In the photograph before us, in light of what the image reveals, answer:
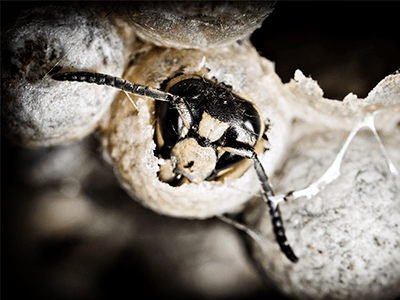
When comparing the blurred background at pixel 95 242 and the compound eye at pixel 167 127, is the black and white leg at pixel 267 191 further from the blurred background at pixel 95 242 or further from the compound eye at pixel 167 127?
the blurred background at pixel 95 242

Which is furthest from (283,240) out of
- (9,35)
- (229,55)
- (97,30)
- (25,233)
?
(25,233)

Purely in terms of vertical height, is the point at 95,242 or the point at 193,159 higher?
the point at 193,159

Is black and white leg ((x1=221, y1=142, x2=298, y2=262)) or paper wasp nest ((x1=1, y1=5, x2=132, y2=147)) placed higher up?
paper wasp nest ((x1=1, y1=5, x2=132, y2=147))

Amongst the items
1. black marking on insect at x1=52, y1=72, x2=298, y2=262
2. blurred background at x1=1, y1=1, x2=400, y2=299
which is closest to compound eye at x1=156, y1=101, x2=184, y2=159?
black marking on insect at x1=52, y1=72, x2=298, y2=262

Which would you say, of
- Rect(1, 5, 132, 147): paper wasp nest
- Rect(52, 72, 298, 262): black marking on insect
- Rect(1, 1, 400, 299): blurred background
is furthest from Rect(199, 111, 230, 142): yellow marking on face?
Rect(1, 1, 400, 299): blurred background

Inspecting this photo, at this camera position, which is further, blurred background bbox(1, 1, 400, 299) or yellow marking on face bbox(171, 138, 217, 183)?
blurred background bbox(1, 1, 400, 299)

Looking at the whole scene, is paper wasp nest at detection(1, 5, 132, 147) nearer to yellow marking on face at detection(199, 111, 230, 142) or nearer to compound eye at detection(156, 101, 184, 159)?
compound eye at detection(156, 101, 184, 159)

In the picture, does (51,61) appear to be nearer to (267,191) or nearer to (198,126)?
(198,126)

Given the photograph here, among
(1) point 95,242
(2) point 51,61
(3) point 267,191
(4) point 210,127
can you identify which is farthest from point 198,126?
(1) point 95,242

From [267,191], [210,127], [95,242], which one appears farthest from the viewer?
[95,242]

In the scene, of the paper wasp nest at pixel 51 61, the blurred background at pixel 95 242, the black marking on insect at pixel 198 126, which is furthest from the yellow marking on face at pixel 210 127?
the blurred background at pixel 95 242
